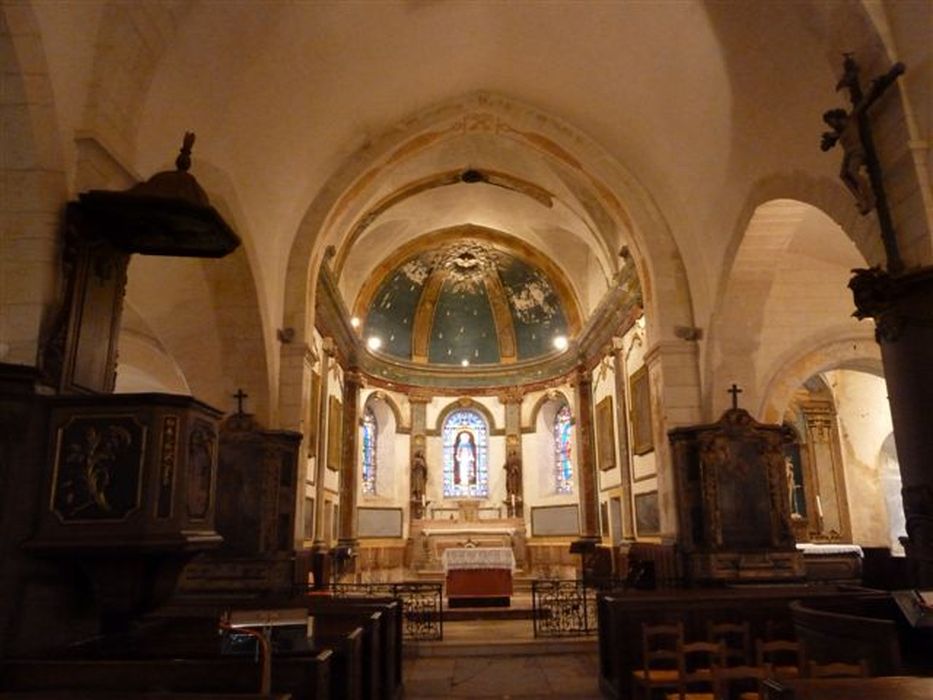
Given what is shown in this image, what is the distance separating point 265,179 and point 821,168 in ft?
21.8

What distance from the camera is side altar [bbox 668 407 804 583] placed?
9633 millimetres

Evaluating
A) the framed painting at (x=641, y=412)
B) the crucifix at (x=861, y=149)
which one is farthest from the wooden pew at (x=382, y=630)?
the framed painting at (x=641, y=412)

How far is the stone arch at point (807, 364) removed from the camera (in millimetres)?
11523

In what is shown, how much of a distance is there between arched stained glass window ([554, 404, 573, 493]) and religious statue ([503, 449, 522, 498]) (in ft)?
3.19

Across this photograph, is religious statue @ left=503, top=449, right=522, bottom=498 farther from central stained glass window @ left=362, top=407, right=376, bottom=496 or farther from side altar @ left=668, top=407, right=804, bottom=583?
side altar @ left=668, top=407, right=804, bottom=583

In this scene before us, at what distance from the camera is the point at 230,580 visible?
937 cm

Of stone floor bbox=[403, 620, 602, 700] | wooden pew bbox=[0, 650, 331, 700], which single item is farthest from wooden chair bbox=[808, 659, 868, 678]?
stone floor bbox=[403, 620, 602, 700]

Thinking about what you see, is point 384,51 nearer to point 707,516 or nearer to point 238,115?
point 238,115

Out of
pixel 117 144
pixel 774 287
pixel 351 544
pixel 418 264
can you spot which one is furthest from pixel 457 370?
pixel 117 144

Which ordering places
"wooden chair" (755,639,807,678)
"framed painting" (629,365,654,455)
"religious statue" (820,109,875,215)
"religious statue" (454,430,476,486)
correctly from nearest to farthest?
"wooden chair" (755,639,807,678)
"religious statue" (820,109,875,215)
"framed painting" (629,365,654,455)
"religious statue" (454,430,476,486)

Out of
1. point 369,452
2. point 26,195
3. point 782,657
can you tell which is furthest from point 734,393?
point 369,452

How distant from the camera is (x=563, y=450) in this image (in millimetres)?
19469

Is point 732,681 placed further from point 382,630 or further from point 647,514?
point 647,514

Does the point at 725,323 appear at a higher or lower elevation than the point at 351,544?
higher
